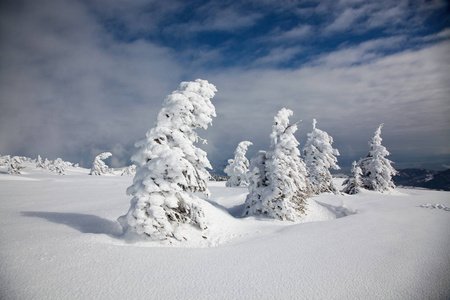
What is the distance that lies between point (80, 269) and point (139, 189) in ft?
11.6

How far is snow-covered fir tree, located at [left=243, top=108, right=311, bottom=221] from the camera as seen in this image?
1292 cm

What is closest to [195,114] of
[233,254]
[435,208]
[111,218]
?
[233,254]

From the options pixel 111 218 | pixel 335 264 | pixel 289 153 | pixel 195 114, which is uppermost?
pixel 195 114

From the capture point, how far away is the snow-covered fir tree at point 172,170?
7.41 m

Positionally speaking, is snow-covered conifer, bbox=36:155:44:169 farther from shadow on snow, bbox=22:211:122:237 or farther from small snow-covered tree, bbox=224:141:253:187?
shadow on snow, bbox=22:211:122:237

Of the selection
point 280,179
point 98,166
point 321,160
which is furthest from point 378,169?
point 98,166

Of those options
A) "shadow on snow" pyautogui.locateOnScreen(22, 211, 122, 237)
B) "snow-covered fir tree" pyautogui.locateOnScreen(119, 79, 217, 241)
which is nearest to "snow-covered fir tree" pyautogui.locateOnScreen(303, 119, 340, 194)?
"snow-covered fir tree" pyautogui.locateOnScreen(119, 79, 217, 241)

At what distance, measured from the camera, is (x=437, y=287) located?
388 centimetres

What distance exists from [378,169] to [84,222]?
104 feet

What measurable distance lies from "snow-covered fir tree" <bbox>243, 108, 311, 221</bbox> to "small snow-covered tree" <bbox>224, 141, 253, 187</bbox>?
20303 mm

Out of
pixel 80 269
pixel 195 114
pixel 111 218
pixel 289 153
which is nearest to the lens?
pixel 80 269

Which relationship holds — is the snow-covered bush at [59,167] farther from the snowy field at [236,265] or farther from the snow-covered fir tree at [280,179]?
the snow-covered fir tree at [280,179]

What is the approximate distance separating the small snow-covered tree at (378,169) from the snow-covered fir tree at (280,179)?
18591 mm

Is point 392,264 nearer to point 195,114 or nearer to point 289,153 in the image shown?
point 195,114
